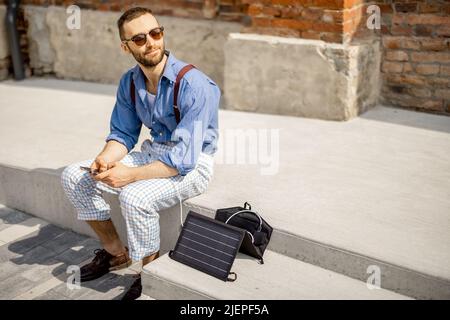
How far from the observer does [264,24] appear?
17.3 ft

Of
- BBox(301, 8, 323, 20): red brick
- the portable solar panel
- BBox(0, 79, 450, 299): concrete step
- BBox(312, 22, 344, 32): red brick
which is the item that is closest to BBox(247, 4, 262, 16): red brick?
BBox(301, 8, 323, 20): red brick

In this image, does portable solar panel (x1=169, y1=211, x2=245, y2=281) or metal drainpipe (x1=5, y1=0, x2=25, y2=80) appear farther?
metal drainpipe (x1=5, y1=0, x2=25, y2=80)

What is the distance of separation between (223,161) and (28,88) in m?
3.40

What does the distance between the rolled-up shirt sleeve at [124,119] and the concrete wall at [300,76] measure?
1920 millimetres

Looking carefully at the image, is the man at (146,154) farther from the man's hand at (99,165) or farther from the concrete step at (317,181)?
A: the concrete step at (317,181)

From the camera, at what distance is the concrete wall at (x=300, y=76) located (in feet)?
16.3

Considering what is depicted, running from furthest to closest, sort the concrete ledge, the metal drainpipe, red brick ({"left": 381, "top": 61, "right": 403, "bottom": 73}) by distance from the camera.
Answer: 1. the metal drainpipe
2. red brick ({"left": 381, "top": 61, "right": 403, "bottom": 73})
3. the concrete ledge

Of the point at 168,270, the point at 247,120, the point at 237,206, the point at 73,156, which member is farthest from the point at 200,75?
the point at 247,120

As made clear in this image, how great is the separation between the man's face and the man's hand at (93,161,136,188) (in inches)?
23.7

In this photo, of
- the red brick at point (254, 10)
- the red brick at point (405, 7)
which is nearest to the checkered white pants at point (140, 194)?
the red brick at point (254, 10)

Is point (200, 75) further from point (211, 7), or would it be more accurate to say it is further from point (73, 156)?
point (211, 7)

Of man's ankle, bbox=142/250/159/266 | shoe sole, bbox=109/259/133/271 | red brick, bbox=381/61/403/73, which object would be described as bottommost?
shoe sole, bbox=109/259/133/271

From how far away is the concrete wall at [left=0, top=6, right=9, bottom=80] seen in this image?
697 centimetres

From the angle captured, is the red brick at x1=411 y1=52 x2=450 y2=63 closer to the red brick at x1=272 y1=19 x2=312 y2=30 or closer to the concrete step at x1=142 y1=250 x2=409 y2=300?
the red brick at x1=272 y1=19 x2=312 y2=30
